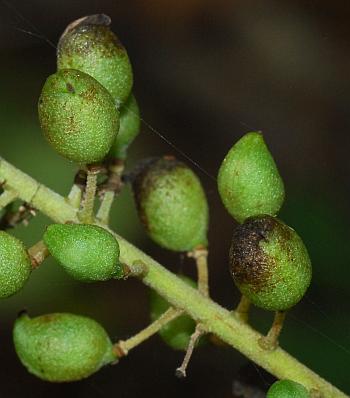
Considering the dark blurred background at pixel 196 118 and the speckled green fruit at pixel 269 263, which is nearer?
the speckled green fruit at pixel 269 263

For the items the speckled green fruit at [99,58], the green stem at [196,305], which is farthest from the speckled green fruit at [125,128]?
the green stem at [196,305]

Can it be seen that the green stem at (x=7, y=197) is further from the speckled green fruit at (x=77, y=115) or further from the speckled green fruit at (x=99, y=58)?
the speckled green fruit at (x=99, y=58)

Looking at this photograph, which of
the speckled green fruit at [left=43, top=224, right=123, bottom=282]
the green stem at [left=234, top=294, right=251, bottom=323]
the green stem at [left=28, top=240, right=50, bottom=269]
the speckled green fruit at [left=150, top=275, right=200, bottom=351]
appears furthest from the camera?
the speckled green fruit at [left=150, top=275, right=200, bottom=351]

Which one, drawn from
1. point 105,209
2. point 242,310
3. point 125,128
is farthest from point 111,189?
point 242,310

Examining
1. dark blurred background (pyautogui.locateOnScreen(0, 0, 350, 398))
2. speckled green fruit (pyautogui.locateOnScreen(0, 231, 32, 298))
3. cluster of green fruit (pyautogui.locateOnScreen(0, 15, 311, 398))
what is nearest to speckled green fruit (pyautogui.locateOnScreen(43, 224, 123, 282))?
cluster of green fruit (pyautogui.locateOnScreen(0, 15, 311, 398))

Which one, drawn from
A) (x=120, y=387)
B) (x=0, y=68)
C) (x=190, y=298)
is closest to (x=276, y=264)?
(x=190, y=298)

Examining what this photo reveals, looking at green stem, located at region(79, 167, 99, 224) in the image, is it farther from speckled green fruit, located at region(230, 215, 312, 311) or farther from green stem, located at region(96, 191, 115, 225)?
speckled green fruit, located at region(230, 215, 312, 311)
